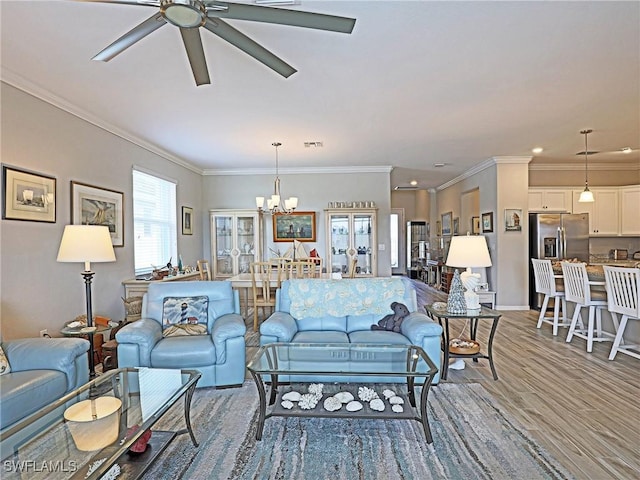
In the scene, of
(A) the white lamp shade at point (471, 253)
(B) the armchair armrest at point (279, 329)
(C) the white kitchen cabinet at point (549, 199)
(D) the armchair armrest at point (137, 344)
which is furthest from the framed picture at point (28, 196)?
(C) the white kitchen cabinet at point (549, 199)

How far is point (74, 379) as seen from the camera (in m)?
2.62

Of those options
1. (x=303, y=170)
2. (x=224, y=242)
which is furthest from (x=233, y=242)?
(x=303, y=170)

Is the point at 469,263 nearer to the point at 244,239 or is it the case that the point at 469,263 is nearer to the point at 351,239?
the point at 351,239

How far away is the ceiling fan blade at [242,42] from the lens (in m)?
1.88

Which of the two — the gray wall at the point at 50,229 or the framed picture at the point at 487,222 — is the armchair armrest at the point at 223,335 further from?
the framed picture at the point at 487,222

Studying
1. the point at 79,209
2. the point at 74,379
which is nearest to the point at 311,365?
the point at 74,379

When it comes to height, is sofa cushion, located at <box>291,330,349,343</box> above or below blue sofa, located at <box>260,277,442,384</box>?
below

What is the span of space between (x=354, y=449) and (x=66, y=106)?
13.0 ft

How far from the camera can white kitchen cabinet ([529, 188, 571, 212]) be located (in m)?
6.94

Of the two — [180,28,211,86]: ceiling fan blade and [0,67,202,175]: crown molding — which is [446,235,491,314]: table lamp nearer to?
[180,28,211,86]: ceiling fan blade

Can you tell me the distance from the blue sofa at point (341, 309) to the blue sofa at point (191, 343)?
36 centimetres

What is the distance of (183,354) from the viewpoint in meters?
3.04

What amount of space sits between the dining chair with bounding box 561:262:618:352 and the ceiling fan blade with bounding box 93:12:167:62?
4.76m

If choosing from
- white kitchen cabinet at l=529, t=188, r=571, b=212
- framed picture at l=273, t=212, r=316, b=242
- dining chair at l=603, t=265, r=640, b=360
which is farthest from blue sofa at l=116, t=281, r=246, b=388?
white kitchen cabinet at l=529, t=188, r=571, b=212
